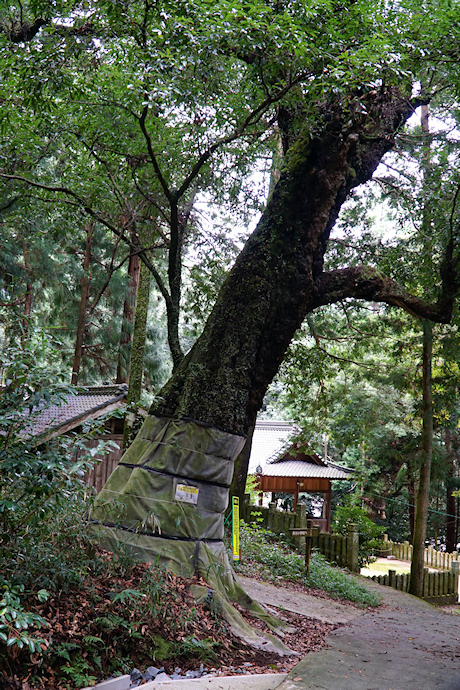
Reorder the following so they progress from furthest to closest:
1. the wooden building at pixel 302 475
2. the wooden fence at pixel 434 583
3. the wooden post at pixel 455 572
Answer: the wooden building at pixel 302 475 < the wooden post at pixel 455 572 < the wooden fence at pixel 434 583

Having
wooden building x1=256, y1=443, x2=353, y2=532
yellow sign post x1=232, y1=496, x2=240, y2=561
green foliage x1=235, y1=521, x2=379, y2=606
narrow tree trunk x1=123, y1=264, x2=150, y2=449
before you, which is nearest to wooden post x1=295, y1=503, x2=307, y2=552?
green foliage x1=235, y1=521, x2=379, y2=606

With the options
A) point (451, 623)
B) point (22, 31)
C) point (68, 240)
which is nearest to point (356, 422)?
point (451, 623)

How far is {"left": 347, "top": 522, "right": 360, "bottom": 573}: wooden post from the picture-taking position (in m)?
13.7

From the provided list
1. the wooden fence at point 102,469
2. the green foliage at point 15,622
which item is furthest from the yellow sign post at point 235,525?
the wooden fence at point 102,469

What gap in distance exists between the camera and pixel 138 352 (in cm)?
1101

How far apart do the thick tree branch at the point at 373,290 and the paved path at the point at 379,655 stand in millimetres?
3905

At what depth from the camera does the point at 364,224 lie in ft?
42.6

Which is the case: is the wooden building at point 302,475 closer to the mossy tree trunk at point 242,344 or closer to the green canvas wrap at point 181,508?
the mossy tree trunk at point 242,344

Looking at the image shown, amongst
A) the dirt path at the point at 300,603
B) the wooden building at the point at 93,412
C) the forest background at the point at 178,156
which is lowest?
the dirt path at the point at 300,603

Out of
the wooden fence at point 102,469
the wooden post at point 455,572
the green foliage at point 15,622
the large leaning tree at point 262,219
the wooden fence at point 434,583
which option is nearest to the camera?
the green foliage at point 15,622

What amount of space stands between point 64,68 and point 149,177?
211 cm

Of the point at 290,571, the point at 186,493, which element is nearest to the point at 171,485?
the point at 186,493

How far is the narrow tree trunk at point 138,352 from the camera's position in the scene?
416 inches

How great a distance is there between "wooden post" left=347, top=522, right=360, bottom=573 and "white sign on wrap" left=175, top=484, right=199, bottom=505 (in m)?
8.91
